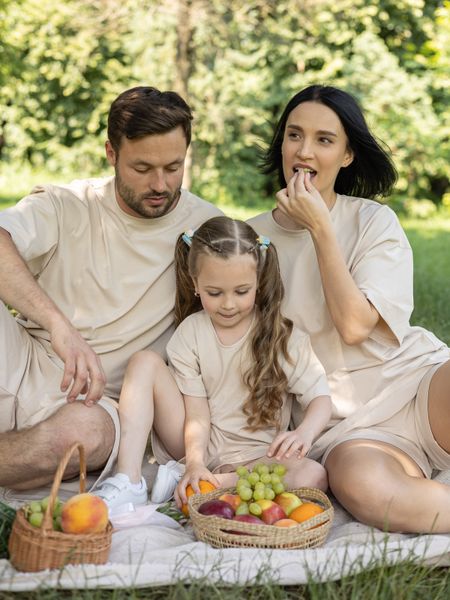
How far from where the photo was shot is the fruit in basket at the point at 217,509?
2.92 meters

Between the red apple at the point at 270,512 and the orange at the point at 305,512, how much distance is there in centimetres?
4

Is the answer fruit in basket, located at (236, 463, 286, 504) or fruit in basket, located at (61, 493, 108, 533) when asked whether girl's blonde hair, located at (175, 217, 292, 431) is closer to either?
fruit in basket, located at (236, 463, 286, 504)

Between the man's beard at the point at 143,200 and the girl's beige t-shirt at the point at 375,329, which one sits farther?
the man's beard at the point at 143,200

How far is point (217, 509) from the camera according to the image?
2.93 m

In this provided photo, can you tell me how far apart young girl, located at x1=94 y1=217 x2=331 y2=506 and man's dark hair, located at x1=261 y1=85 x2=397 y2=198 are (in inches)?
24.1

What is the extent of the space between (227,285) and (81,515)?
1153 mm

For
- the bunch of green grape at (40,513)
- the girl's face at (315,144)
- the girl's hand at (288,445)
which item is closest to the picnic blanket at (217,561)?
the bunch of green grape at (40,513)

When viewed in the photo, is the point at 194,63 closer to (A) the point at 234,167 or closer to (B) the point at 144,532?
(A) the point at 234,167

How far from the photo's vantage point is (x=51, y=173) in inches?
813

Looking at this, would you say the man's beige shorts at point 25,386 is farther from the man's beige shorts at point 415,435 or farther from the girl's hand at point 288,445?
the man's beige shorts at point 415,435

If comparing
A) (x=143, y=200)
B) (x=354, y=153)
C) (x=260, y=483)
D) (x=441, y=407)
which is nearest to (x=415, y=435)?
(x=441, y=407)

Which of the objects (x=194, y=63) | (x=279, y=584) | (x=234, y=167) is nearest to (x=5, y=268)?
(x=279, y=584)

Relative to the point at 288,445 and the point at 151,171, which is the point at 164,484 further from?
the point at 151,171

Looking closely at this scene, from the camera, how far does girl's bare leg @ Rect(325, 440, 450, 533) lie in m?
3.04
